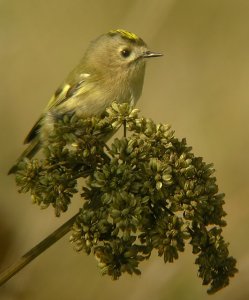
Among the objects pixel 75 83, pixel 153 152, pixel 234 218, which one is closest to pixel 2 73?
pixel 75 83

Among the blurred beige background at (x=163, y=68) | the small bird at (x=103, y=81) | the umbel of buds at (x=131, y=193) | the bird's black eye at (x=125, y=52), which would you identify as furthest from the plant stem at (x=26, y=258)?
the bird's black eye at (x=125, y=52)

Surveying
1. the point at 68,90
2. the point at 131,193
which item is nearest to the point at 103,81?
the point at 68,90

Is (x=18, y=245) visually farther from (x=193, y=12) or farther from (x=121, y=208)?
(x=193, y=12)

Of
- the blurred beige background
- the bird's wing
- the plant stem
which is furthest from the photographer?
the blurred beige background

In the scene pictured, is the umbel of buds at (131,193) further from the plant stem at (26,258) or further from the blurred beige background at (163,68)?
the blurred beige background at (163,68)

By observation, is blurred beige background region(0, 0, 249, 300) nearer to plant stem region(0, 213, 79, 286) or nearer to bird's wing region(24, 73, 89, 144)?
bird's wing region(24, 73, 89, 144)

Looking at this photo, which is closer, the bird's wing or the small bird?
the small bird

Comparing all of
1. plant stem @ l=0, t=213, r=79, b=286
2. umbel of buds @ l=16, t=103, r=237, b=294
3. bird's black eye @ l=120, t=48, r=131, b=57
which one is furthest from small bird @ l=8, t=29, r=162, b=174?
plant stem @ l=0, t=213, r=79, b=286
